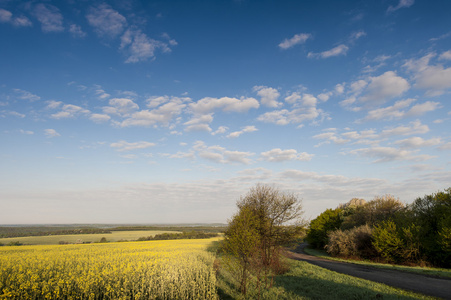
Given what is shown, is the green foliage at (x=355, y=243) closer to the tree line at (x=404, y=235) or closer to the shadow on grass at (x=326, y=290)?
the tree line at (x=404, y=235)

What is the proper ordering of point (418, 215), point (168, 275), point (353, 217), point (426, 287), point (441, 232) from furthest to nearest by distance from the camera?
point (353, 217), point (418, 215), point (441, 232), point (426, 287), point (168, 275)

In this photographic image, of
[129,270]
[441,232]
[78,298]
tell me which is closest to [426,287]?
[441,232]

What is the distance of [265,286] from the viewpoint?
49.3 feet

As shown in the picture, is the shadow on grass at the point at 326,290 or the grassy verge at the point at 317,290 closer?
the shadow on grass at the point at 326,290

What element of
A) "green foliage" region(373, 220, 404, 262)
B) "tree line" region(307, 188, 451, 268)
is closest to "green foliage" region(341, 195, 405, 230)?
"tree line" region(307, 188, 451, 268)

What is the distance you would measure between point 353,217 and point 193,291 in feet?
126

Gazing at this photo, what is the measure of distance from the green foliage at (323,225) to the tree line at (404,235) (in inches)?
426

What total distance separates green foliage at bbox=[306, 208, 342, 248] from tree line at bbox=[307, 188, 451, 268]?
10827 millimetres

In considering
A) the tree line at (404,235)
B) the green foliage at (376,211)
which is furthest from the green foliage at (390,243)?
the green foliage at (376,211)

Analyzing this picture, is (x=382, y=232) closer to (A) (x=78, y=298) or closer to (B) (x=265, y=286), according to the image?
(B) (x=265, y=286)

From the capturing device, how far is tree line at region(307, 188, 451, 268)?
953 inches

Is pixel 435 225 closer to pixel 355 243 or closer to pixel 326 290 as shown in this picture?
pixel 355 243

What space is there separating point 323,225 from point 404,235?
24.5 meters

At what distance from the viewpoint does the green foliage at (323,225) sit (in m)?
48.5
